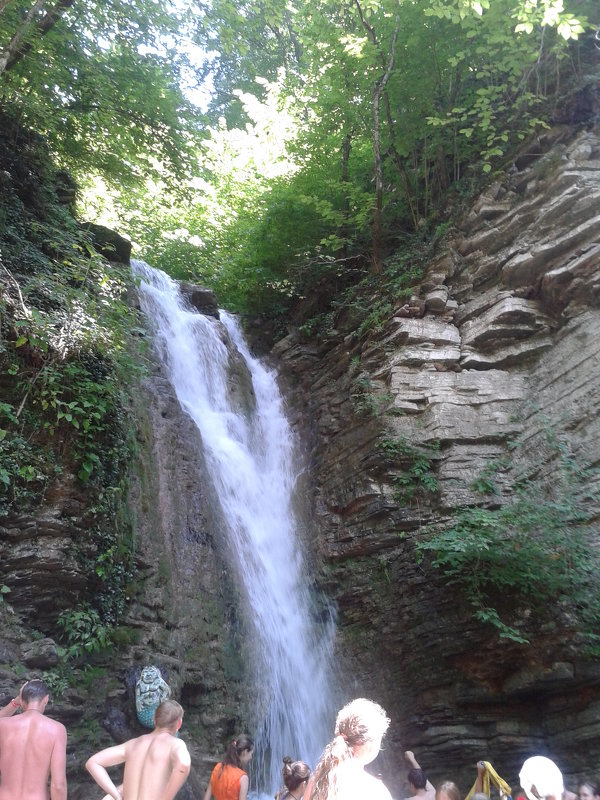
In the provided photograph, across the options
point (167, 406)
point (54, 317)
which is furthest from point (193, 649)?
point (54, 317)

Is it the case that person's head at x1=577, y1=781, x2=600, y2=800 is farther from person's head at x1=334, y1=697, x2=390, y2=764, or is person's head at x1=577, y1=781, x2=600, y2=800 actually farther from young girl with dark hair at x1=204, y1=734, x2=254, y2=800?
person's head at x1=334, y1=697, x2=390, y2=764

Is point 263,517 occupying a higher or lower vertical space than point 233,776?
higher

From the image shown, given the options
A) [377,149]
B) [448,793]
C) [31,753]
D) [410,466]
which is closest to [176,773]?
[31,753]

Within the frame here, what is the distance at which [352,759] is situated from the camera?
2158mm

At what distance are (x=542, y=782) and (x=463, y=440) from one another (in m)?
6.44

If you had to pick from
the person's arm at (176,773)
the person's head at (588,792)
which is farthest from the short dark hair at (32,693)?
the person's head at (588,792)

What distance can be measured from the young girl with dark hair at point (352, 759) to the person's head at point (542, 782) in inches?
40.8

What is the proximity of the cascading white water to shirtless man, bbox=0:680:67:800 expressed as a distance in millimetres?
4025

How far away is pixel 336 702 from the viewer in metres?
8.27

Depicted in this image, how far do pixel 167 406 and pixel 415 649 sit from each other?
4.88 meters

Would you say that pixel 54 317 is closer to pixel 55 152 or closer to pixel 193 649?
pixel 193 649

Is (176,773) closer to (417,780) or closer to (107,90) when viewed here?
(417,780)

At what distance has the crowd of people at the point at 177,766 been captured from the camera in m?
2.15

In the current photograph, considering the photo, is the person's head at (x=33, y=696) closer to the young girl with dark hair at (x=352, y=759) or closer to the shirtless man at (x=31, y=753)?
the shirtless man at (x=31, y=753)
